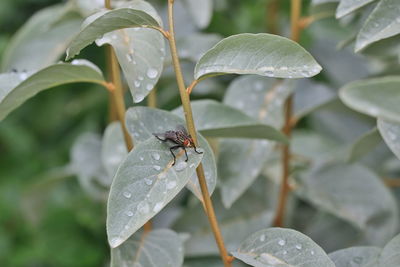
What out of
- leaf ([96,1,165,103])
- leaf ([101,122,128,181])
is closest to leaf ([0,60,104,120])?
leaf ([96,1,165,103])

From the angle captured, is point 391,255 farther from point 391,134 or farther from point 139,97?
point 139,97

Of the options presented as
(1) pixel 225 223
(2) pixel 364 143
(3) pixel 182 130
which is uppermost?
(3) pixel 182 130

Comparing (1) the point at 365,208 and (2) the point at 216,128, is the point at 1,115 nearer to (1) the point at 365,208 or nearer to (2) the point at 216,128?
(2) the point at 216,128

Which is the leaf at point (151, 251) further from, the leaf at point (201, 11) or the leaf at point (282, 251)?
the leaf at point (201, 11)

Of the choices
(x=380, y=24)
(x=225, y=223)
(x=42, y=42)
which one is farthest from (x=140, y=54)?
(x=42, y=42)

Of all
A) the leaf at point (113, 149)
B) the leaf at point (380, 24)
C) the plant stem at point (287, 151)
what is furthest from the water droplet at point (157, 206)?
the plant stem at point (287, 151)
